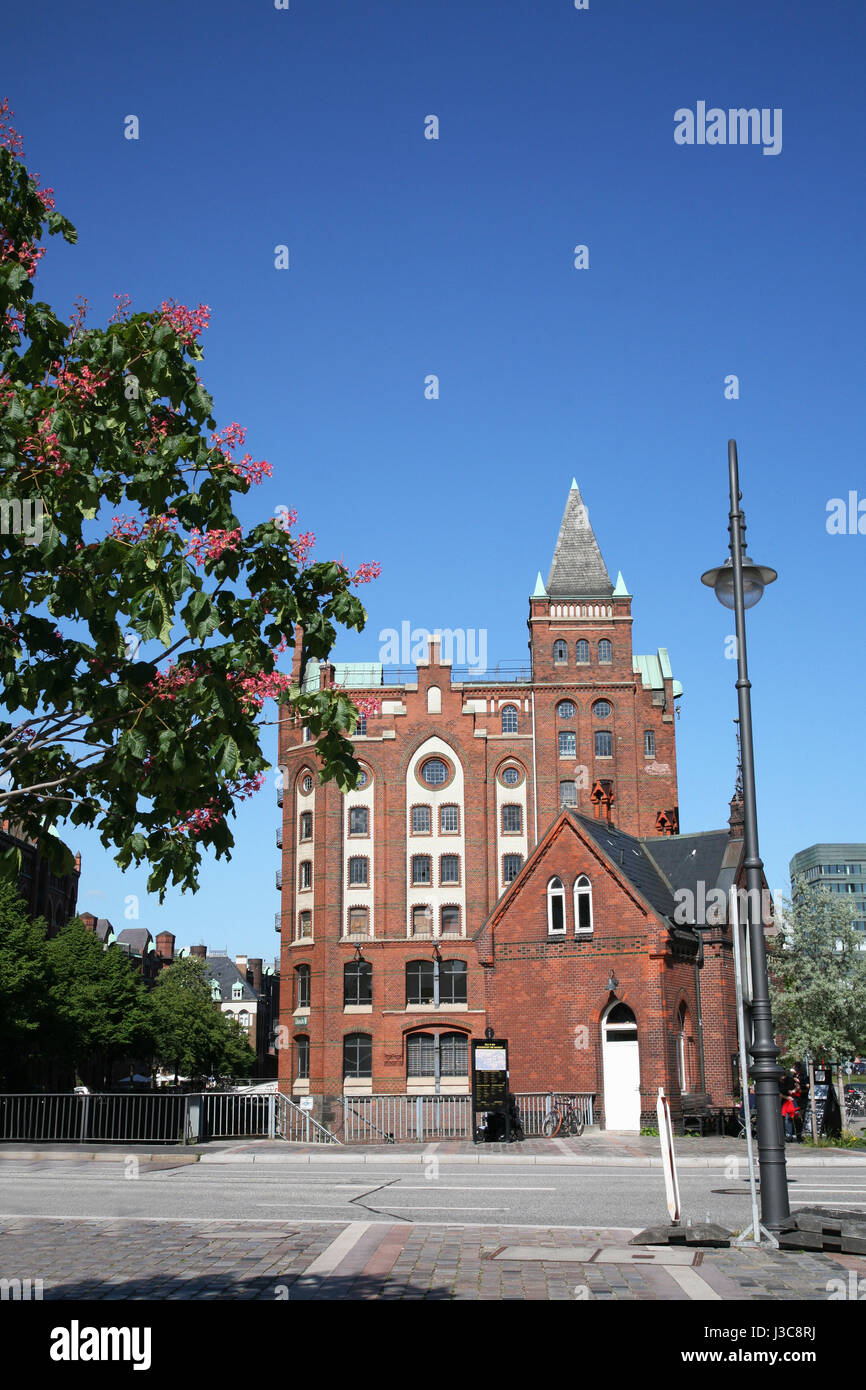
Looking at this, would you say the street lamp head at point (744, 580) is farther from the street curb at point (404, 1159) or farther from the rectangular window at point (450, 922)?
the rectangular window at point (450, 922)

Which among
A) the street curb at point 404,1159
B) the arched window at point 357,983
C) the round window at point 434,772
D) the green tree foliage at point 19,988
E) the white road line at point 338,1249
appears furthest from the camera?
the round window at point 434,772

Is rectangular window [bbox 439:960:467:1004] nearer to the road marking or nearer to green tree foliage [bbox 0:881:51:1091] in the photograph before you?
green tree foliage [bbox 0:881:51:1091]

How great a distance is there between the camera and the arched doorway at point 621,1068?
35.0 metres

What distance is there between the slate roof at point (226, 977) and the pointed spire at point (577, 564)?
91.3 metres

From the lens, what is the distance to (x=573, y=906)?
3756cm

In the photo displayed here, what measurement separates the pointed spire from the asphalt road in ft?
136

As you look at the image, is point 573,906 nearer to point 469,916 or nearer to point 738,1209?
point 469,916

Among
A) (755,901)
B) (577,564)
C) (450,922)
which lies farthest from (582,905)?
(577,564)

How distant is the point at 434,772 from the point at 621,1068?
2420 cm

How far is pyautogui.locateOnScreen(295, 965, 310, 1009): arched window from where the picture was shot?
57.2 metres

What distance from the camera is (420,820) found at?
57156 mm

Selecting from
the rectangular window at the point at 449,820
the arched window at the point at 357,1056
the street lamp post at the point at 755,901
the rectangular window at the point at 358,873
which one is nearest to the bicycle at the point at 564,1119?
the street lamp post at the point at 755,901
